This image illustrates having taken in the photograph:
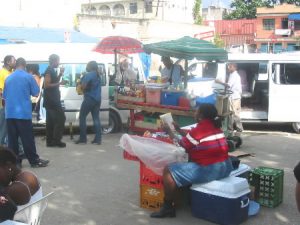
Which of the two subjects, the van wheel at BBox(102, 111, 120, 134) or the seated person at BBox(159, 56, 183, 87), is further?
the van wheel at BBox(102, 111, 120, 134)

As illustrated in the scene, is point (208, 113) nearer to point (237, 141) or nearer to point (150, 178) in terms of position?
point (150, 178)

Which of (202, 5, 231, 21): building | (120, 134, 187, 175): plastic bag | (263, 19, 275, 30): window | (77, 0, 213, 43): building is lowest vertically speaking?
(120, 134, 187, 175): plastic bag

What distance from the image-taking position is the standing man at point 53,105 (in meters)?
8.98

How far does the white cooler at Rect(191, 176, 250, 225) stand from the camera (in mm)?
5035

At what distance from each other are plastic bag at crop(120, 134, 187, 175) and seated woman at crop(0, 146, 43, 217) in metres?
1.96

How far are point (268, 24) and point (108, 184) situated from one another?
4369 centimetres

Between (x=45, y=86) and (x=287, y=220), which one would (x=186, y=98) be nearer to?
(x=45, y=86)

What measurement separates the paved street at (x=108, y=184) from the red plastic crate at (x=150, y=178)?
1.11 feet

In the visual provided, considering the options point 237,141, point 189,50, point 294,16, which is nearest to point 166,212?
point 237,141

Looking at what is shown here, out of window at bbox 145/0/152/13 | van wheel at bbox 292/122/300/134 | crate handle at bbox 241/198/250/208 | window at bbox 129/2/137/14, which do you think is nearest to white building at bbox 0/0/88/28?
van wheel at bbox 292/122/300/134

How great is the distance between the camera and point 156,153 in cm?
537

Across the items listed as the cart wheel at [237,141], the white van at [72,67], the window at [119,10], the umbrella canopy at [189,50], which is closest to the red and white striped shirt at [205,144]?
the cart wheel at [237,141]

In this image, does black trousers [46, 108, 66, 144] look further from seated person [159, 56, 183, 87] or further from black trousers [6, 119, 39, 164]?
seated person [159, 56, 183, 87]

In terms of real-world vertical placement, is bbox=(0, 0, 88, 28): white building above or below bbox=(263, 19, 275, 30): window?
below
